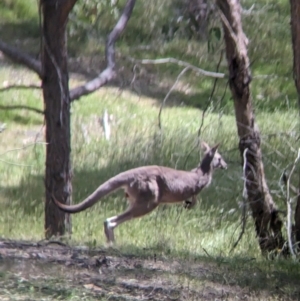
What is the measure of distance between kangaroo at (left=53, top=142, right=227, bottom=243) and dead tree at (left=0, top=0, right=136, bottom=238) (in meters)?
0.40

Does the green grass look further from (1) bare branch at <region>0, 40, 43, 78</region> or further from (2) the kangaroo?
(1) bare branch at <region>0, 40, 43, 78</region>

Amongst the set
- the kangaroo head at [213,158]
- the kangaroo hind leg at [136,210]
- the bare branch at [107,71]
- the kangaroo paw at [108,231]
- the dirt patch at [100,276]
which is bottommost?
the kangaroo paw at [108,231]

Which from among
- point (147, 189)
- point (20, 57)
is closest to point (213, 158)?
point (147, 189)

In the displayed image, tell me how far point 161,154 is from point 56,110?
14.4ft

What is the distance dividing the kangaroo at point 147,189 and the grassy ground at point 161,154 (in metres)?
0.23

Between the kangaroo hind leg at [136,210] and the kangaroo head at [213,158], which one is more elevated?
the kangaroo head at [213,158]

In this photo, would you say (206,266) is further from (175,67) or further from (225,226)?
(175,67)

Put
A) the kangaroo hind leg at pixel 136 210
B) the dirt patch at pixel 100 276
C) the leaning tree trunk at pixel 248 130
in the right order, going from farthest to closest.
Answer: the kangaroo hind leg at pixel 136 210 < the leaning tree trunk at pixel 248 130 < the dirt patch at pixel 100 276

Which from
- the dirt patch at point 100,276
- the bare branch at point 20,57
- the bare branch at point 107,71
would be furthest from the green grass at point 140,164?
the bare branch at point 20,57

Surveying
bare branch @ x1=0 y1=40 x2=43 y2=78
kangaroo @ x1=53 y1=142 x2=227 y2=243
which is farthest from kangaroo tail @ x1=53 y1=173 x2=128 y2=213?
bare branch @ x1=0 y1=40 x2=43 y2=78

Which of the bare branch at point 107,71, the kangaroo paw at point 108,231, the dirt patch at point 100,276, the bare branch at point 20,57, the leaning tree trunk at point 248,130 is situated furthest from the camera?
the bare branch at point 107,71

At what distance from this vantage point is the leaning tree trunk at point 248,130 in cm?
841

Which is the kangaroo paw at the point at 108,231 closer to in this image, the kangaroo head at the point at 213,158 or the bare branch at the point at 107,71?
the bare branch at the point at 107,71

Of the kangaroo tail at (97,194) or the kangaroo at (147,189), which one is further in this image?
the kangaroo at (147,189)
